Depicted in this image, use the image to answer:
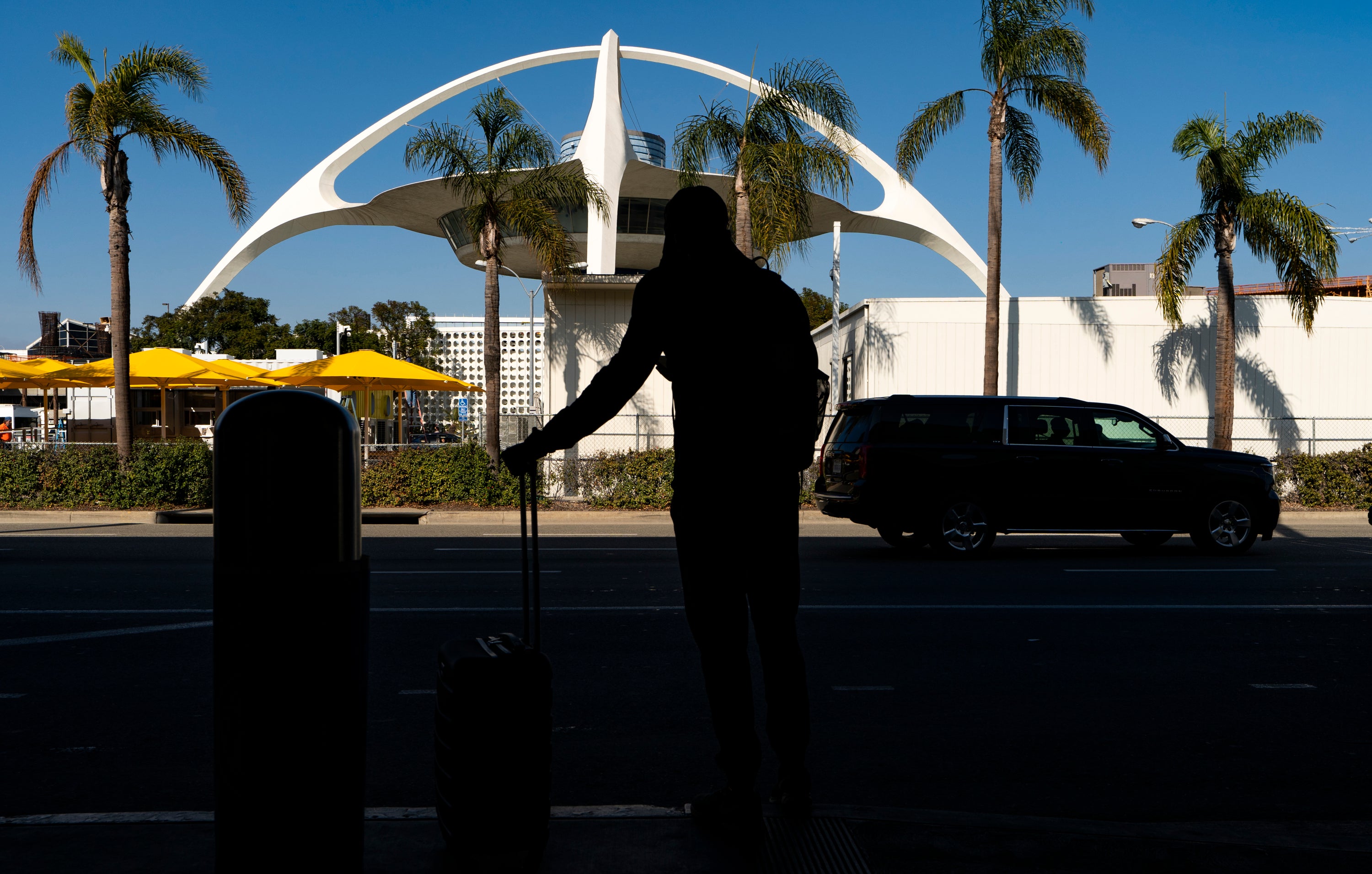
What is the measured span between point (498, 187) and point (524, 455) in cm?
1911

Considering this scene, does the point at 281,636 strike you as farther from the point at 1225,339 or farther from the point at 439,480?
the point at 1225,339

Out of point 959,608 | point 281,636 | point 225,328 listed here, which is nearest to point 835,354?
point 959,608

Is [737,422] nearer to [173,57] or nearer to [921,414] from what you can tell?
[921,414]

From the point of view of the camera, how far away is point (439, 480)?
1942cm

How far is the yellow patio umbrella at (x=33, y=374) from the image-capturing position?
86.6 ft

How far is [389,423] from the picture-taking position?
112 ft

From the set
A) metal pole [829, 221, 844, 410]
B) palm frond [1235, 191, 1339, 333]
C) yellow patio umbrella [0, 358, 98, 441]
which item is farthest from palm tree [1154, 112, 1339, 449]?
yellow patio umbrella [0, 358, 98, 441]

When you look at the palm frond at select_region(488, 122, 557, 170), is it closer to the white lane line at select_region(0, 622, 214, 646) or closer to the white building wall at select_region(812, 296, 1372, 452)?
the white building wall at select_region(812, 296, 1372, 452)

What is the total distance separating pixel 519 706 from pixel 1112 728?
3.02m

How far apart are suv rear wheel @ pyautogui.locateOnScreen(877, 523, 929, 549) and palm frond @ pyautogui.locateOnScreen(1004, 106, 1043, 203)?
10.4 m

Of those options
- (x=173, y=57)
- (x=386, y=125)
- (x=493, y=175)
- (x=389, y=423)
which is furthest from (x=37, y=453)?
(x=386, y=125)

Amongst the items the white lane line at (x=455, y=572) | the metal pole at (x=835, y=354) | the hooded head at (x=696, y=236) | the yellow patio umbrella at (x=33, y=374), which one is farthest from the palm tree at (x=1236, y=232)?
the yellow patio umbrella at (x=33, y=374)

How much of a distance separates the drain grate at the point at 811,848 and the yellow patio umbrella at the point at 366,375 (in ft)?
67.9

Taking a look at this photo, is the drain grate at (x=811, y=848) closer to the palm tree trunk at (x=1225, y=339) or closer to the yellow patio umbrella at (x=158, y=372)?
the palm tree trunk at (x=1225, y=339)
